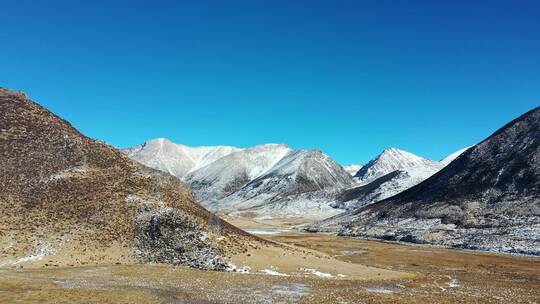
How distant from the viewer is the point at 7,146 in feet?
293

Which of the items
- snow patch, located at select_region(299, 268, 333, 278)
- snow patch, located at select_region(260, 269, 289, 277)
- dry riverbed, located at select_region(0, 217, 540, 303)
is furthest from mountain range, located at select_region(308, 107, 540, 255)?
snow patch, located at select_region(260, 269, 289, 277)

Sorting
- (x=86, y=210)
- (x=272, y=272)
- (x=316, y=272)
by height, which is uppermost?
(x=86, y=210)

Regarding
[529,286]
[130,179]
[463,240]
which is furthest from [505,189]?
[130,179]

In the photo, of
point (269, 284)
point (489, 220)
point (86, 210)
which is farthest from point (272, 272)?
point (489, 220)

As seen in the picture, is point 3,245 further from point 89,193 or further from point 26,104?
point 26,104

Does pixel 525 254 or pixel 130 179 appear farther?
pixel 525 254

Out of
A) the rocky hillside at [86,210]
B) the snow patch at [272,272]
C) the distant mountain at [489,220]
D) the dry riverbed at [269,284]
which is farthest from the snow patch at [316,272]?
the distant mountain at [489,220]

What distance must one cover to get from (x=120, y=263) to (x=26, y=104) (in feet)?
177

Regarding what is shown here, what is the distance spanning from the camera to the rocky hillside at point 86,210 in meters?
68.8

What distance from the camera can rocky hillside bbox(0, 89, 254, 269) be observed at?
226 feet

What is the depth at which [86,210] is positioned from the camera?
253 feet

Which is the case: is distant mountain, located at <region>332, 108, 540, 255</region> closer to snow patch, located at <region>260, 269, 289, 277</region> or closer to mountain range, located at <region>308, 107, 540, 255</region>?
mountain range, located at <region>308, 107, 540, 255</region>

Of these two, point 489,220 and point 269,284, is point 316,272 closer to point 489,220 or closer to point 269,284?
point 269,284

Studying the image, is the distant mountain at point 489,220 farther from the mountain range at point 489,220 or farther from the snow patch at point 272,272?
the snow patch at point 272,272
